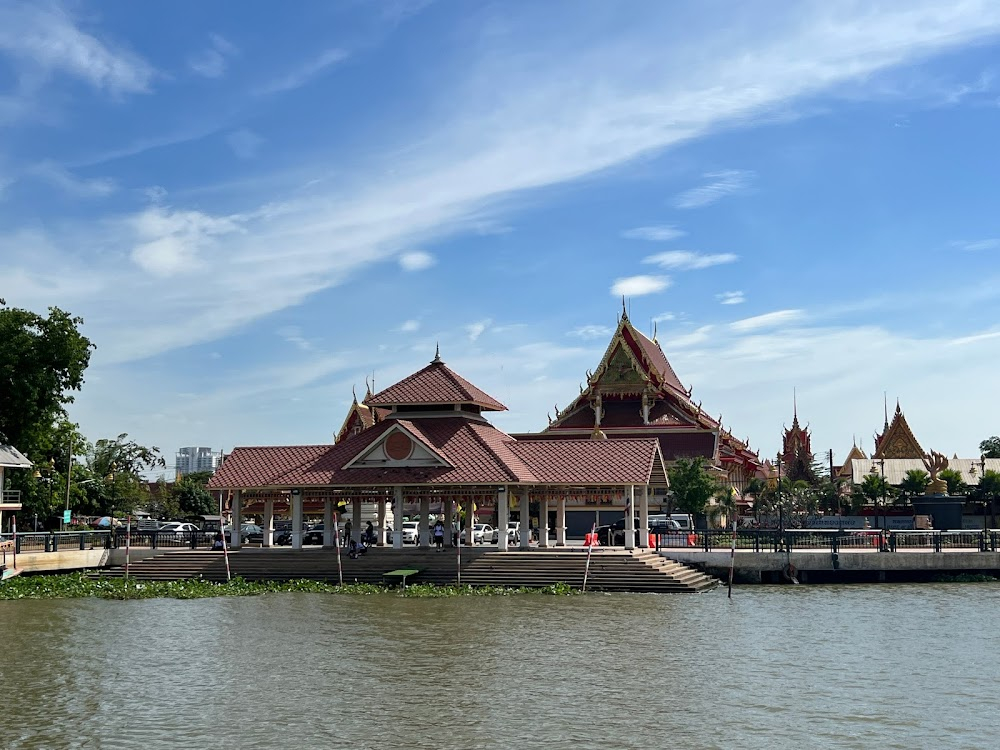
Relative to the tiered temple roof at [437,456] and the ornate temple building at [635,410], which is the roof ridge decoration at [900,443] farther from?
the tiered temple roof at [437,456]

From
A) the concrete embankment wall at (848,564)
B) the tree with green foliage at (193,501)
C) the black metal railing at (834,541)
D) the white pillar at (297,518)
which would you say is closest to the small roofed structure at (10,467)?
the white pillar at (297,518)

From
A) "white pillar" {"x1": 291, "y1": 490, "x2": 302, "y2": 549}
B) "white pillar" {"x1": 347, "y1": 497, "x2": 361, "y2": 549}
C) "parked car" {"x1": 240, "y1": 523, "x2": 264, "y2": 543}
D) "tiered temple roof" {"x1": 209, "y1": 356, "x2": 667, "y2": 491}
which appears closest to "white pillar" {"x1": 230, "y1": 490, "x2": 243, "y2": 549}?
"tiered temple roof" {"x1": 209, "y1": 356, "x2": 667, "y2": 491}

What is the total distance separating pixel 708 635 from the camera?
2561cm

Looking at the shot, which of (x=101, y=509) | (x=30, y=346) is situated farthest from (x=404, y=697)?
(x=101, y=509)

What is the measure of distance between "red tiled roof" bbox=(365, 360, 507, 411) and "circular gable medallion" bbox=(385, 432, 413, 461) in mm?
1866

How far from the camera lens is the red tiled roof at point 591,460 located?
3850 centimetres

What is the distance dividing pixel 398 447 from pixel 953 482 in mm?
45134

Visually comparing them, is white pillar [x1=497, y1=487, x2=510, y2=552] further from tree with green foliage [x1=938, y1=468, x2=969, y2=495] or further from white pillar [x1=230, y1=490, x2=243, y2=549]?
tree with green foliage [x1=938, y1=468, x2=969, y2=495]

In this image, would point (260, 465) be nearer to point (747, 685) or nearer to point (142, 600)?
point (142, 600)

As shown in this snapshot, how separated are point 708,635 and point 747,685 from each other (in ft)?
19.3

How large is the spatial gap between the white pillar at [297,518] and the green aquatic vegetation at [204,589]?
443 cm

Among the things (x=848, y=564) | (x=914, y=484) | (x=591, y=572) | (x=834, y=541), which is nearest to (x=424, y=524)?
(x=591, y=572)

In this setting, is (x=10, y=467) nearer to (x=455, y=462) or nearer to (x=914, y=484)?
(x=455, y=462)

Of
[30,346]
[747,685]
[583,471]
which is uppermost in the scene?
[30,346]
